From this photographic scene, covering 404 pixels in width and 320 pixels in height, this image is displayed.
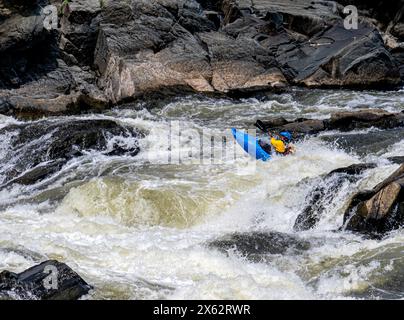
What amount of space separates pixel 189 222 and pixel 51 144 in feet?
12.4

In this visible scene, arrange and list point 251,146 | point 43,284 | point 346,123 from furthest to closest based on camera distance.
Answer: point 346,123
point 251,146
point 43,284

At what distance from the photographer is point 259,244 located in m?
7.66

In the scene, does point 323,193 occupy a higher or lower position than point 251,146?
higher

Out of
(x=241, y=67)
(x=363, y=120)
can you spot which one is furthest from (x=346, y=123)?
(x=241, y=67)

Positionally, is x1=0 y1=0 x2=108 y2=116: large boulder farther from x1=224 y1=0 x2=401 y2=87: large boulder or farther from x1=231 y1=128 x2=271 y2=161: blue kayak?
x1=231 y1=128 x2=271 y2=161: blue kayak

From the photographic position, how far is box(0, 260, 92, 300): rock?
5.86 m

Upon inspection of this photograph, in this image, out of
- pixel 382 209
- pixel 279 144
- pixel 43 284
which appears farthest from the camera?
pixel 279 144

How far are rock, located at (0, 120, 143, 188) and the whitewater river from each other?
0.81ft

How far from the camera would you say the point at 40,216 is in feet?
29.5

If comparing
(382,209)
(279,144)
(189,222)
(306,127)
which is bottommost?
(189,222)

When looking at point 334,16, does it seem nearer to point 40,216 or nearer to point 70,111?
point 70,111

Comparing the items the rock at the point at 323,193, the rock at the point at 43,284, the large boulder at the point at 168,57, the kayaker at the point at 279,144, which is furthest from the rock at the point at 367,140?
the rock at the point at 43,284

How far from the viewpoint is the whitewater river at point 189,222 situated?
647 centimetres

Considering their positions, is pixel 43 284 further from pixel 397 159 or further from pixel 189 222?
pixel 397 159
